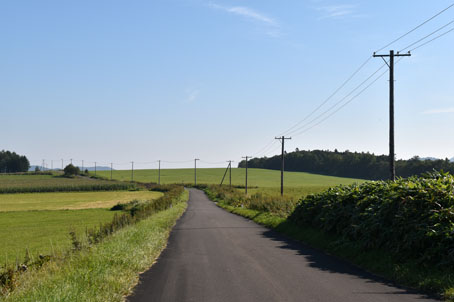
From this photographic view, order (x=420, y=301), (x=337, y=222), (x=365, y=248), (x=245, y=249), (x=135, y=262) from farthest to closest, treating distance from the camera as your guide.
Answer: (x=337, y=222)
(x=245, y=249)
(x=365, y=248)
(x=135, y=262)
(x=420, y=301)

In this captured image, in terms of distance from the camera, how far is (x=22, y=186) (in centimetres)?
10100

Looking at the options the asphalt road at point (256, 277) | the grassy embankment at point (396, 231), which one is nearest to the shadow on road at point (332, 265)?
the asphalt road at point (256, 277)

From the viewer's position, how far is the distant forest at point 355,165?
338ft

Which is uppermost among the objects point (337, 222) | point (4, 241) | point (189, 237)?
point (337, 222)

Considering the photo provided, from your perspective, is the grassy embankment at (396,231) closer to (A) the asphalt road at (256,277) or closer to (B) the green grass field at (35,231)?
(A) the asphalt road at (256,277)

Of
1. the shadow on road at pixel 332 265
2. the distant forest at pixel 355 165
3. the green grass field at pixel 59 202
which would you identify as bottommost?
the green grass field at pixel 59 202

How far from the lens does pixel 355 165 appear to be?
471 feet

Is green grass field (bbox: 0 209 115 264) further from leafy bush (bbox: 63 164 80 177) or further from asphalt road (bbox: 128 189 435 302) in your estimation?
leafy bush (bbox: 63 164 80 177)

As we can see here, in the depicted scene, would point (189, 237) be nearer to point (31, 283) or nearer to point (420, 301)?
point (31, 283)

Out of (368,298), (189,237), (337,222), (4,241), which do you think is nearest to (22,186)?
(4,241)

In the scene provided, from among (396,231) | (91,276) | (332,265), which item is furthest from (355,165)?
(91,276)

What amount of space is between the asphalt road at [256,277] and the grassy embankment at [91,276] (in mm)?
429

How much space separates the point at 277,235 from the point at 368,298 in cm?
1266

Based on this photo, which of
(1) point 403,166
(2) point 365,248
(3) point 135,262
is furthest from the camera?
(1) point 403,166
